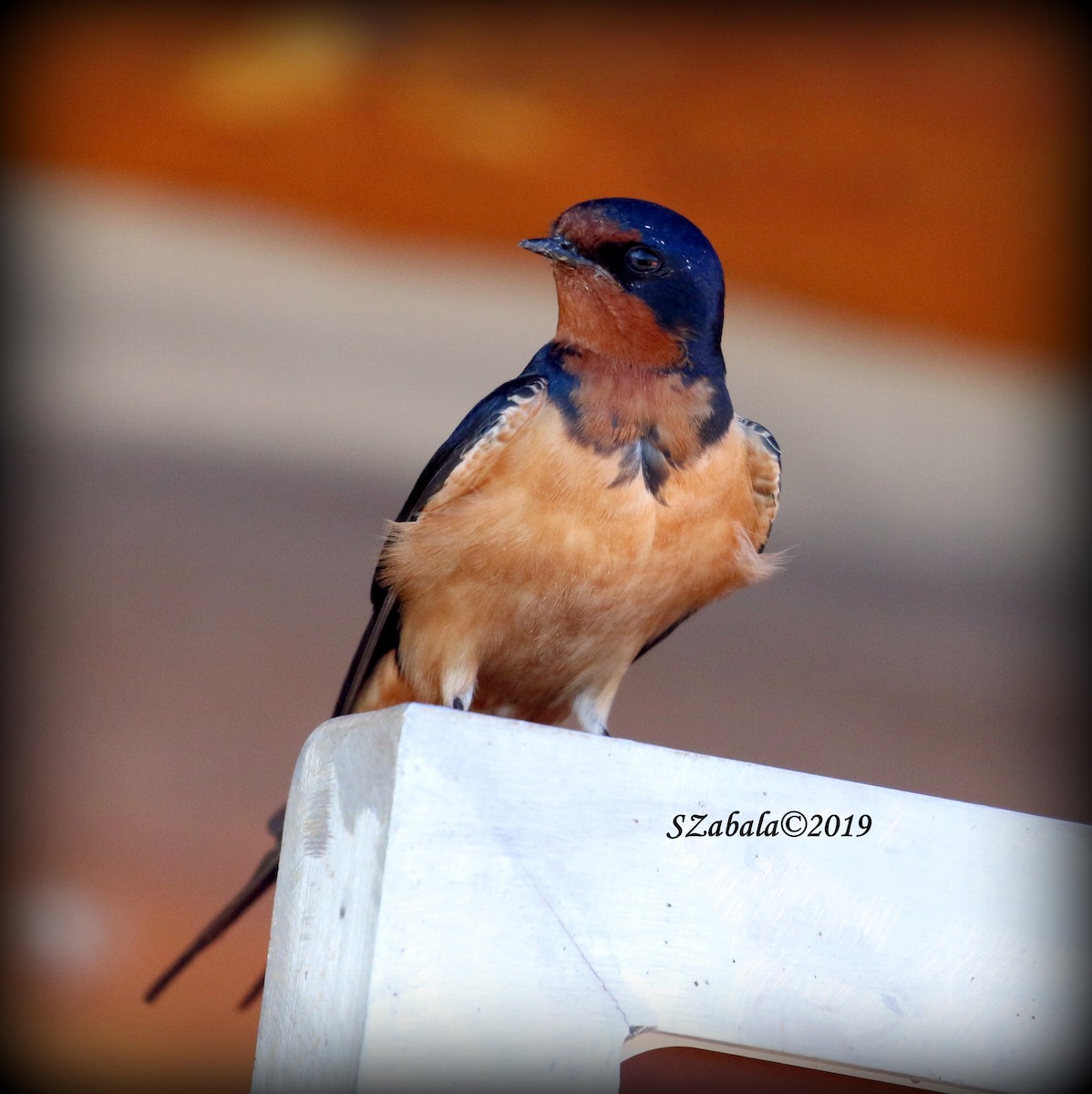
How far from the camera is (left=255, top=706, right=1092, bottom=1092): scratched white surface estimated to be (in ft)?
3.05


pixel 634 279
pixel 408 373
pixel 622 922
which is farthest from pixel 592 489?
pixel 408 373

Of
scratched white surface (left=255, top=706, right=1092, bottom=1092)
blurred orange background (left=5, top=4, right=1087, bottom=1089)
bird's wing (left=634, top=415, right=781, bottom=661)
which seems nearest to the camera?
scratched white surface (left=255, top=706, right=1092, bottom=1092)

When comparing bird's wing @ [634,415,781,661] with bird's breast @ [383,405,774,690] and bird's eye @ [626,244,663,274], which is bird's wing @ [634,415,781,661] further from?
bird's eye @ [626,244,663,274]

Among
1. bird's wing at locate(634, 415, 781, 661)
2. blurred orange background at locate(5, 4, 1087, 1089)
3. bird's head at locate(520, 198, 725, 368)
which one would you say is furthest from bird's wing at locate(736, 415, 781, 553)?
blurred orange background at locate(5, 4, 1087, 1089)

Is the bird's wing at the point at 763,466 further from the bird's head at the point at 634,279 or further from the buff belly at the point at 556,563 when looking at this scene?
the bird's head at the point at 634,279

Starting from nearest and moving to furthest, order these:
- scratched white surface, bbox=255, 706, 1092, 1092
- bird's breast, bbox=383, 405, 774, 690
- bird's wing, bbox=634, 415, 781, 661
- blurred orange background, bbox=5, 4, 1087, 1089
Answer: scratched white surface, bbox=255, 706, 1092, 1092, bird's breast, bbox=383, 405, 774, 690, bird's wing, bbox=634, 415, 781, 661, blurred orange background, bbox=5, 4, 1087, 1089

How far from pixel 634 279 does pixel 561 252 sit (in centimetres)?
8

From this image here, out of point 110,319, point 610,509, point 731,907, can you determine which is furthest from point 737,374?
point 731,907

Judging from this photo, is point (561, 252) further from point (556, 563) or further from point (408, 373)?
point (408, 373)

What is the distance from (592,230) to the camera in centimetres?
132

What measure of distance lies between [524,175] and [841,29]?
0.94 m

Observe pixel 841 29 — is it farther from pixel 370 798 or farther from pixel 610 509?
pixel 370 798

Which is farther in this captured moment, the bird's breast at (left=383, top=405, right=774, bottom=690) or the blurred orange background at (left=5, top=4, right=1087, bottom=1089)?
the blurred orange background at (left=5, top=4, right=1087, bottom=1089)

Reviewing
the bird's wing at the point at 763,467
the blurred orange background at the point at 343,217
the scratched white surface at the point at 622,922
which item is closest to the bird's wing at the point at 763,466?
the bird's wing at the point at 763,467
